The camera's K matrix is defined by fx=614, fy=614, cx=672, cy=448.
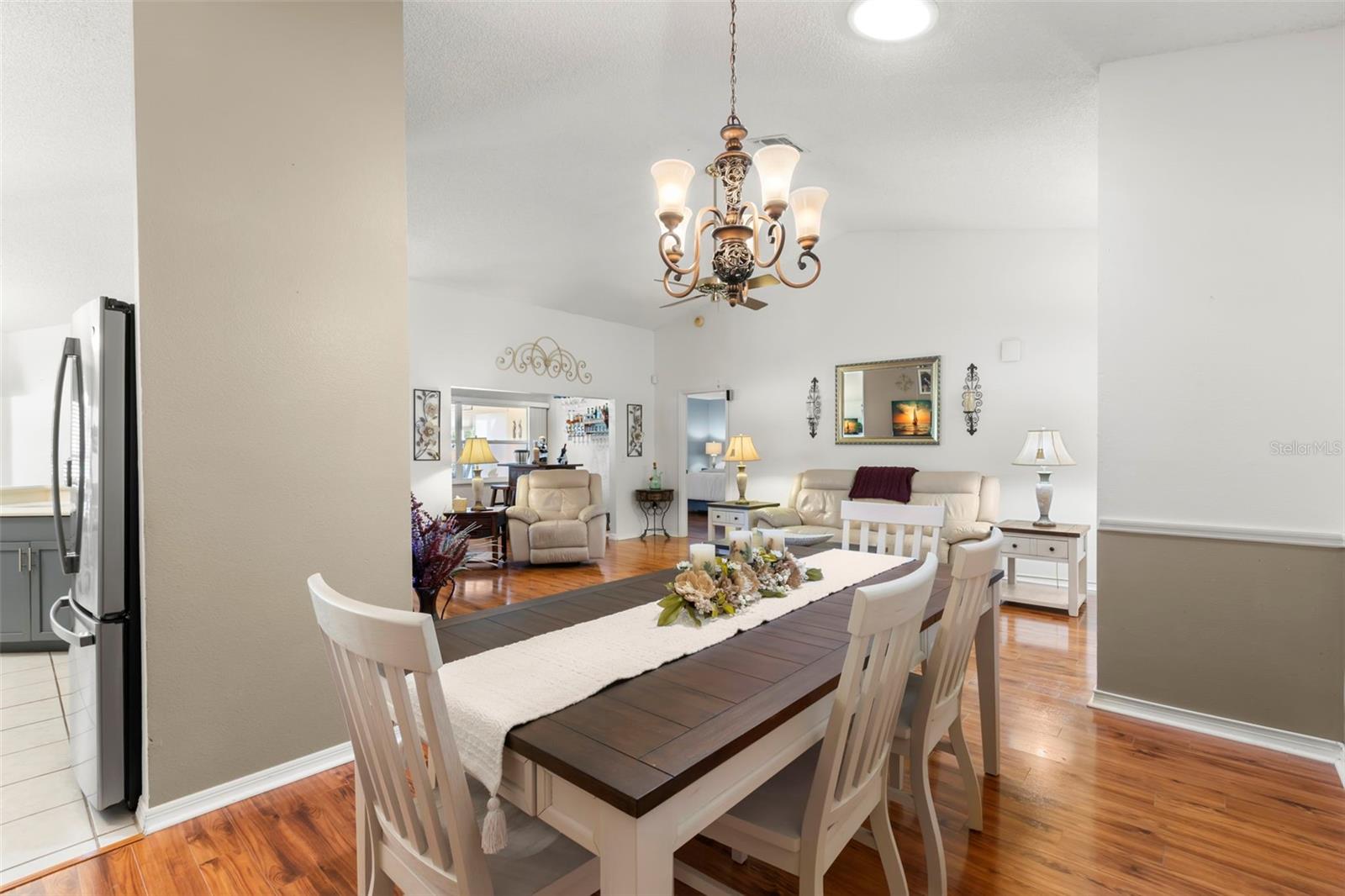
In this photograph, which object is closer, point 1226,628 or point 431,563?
point 1226,628

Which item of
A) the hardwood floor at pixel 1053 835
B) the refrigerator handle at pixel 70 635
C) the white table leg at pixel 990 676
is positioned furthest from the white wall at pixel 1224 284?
the refrigerator handle at pixel 70 635

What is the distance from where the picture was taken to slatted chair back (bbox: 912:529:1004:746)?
1.52 metres

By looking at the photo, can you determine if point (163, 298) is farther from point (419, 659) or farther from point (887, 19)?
point (887, 19)

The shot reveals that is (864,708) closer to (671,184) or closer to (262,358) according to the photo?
(671,184)

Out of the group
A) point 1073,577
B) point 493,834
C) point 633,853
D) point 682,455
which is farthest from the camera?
→ point 682,455

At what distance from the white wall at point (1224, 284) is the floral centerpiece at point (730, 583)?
1.82 meters

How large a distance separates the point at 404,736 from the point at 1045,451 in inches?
188

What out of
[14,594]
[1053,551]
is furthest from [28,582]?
[1053,551]

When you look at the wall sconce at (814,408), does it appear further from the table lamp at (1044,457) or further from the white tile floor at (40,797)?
the white tile floor at (40,797)

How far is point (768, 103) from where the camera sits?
3.26 meters

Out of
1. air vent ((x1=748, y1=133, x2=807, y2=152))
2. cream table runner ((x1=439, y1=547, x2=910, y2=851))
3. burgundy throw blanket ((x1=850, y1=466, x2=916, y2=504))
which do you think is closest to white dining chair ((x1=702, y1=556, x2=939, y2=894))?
cream table runner ((x1=439, y1=547, x2=910, y2=851))

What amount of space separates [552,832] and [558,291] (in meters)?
5.91

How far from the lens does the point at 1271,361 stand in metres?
2.47

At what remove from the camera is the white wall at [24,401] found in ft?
16.0
